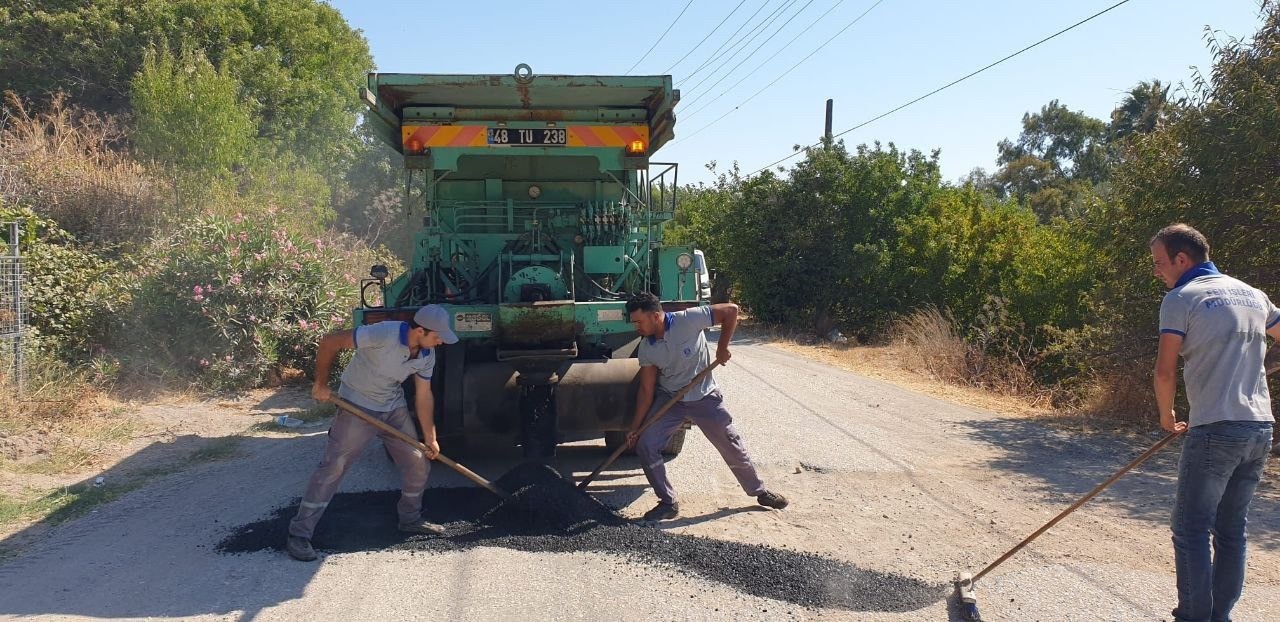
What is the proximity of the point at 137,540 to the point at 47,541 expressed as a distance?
1.68 ft

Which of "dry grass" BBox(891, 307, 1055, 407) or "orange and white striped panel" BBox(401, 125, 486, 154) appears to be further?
"dry grass" BBox(891, 307, 1055, 407)

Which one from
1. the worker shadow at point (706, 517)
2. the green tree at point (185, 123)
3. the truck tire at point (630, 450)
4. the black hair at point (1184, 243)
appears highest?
the green tree at point (185, 123)

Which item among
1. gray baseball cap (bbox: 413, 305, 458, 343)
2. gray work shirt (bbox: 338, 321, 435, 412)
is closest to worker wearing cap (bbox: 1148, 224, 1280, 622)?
gray baseball cap (bbox: 413, 305, 458, 343)

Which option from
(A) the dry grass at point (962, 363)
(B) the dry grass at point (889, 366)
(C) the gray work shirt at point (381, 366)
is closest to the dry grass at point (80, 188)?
(C) the gray work shirt at point (381, 366)

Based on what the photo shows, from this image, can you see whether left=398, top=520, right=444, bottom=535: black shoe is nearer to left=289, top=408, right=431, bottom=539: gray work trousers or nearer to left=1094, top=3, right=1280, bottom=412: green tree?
left=289, top=408, right=431, bottom=539: gray work trousers

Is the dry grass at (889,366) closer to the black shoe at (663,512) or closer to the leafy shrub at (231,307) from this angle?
the black shoe at (663,512)

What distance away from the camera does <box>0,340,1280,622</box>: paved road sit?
414 cm

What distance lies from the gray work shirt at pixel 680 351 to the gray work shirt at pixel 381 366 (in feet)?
4.46

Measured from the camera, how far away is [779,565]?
462cm

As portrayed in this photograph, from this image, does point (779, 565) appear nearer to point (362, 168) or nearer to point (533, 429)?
point (533, 429)

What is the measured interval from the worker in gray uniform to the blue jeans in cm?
240

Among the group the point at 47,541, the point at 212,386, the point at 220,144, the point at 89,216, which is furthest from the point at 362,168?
the point at 47,541

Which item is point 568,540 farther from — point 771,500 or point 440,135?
point 440,135

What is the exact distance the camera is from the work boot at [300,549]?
4.73 metres
